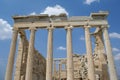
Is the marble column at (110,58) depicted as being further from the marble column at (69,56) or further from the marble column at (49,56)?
the marble column at (49,56)

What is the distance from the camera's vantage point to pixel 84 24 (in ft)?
78.6

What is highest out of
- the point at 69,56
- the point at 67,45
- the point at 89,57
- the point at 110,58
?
the point at 67,45

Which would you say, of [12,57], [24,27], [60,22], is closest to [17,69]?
[12,57]

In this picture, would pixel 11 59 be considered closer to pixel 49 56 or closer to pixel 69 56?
pixel 49 56

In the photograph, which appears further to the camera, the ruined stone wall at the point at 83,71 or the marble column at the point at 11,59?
the ruined stone wall at the point at 83,71

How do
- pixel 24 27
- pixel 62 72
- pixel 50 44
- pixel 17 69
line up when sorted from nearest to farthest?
pixel 50 44 < pixel 24 27 < pixel 17 69 < pixel 62 72

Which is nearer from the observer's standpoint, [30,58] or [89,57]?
[89,57]

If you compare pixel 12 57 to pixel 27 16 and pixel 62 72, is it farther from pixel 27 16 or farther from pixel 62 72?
pixel 62 72

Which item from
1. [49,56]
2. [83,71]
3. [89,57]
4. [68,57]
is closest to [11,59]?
[49,56]

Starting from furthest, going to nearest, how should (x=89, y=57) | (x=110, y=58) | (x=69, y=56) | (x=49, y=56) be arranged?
(x=49, y=56)
(x=69, y=56)
(x=110, y=58)
(x=89, y=57)

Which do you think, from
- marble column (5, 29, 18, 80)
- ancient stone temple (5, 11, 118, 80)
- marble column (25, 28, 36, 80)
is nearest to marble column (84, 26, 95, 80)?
ancient stone temple (5, 11, 118, 80)

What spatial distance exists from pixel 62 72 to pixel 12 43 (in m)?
15.3

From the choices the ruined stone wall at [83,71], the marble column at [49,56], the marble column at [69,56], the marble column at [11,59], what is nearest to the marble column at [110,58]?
the marble column at [69,56]

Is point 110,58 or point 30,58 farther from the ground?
point 30,58
